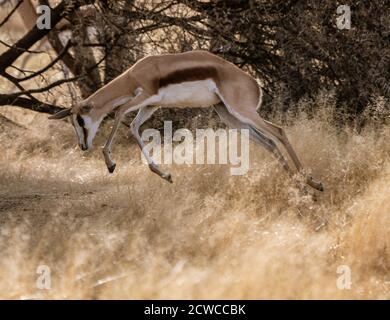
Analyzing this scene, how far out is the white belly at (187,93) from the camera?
7406 mm

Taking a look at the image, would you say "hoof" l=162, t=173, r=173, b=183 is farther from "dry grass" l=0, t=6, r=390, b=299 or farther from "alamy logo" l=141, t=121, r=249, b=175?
"alamy logo" l=141, t=121, r=249, b=175

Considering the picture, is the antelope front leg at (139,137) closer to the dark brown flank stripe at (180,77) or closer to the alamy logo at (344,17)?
the dark brown flank stripe at (180,77)

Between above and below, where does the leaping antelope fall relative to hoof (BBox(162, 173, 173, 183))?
above

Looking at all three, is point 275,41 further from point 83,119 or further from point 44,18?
point 83,119

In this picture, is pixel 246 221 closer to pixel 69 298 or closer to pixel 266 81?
pixel 69 298

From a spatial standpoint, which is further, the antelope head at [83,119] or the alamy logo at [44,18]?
the alamy logo at [44,18]

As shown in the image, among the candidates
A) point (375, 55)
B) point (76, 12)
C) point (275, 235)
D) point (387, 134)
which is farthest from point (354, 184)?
point (76, 12)

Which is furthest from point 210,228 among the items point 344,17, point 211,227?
point 344,17

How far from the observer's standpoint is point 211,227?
21.7ft

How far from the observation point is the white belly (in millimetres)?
7406

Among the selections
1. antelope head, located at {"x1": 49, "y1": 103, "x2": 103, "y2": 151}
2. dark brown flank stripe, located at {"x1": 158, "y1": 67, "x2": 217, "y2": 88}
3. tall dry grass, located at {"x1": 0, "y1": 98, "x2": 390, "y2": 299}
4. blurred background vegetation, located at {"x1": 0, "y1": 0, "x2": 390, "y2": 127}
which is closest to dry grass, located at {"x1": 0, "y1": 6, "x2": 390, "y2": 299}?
tall dry grass, located at {"x1": 0, "y1": 98, "x2": 390, "y2": 299}

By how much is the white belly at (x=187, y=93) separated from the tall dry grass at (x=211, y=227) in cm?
73

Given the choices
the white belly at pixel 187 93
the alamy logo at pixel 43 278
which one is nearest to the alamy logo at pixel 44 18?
the white belly at pixel 187 93

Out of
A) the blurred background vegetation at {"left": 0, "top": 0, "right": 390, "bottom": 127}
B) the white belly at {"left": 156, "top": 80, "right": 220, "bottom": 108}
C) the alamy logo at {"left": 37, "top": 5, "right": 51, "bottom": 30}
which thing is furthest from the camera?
the alamy logo at {"left": 37, "top": 5, "right": 51, "bottom": 30}
